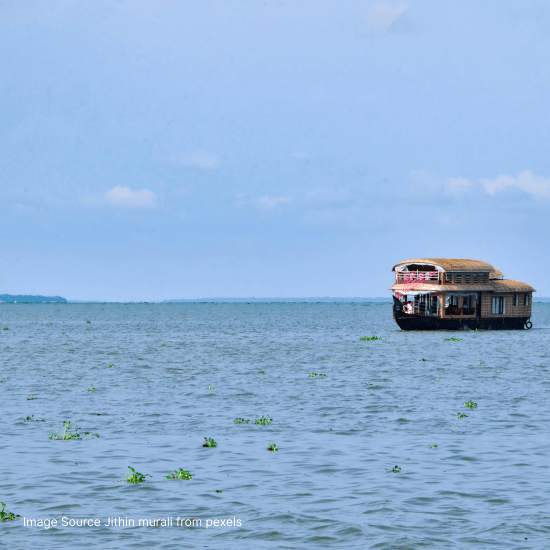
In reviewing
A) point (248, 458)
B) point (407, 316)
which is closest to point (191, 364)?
point (248, 458)

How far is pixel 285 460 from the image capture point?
19172 mm

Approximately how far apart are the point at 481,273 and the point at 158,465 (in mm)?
70714

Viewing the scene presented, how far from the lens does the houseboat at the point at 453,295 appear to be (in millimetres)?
81875

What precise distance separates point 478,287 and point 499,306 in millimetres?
6738

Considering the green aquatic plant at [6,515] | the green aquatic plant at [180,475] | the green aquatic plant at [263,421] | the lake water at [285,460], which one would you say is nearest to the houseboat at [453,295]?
the lake water at [285,460]

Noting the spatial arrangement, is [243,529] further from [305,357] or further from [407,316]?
[407,316]

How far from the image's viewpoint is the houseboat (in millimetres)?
81875

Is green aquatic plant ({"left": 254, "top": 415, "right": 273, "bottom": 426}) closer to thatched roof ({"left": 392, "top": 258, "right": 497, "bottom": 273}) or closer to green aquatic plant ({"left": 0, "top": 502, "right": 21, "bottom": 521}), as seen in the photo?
green aquatic plant ({"left": 0, "top": 502, "right": 21, "bottom": 521})

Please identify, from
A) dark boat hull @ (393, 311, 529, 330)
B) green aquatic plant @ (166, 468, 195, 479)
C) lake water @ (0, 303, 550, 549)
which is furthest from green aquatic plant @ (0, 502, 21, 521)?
dark boat hull @ (393, 311, 529, 330)

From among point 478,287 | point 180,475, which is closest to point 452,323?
point 478,287

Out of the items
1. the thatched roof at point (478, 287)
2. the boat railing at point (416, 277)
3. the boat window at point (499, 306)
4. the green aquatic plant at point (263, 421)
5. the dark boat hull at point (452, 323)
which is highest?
the boat railing at point (416, 277)

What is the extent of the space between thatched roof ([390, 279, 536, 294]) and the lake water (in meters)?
40.0

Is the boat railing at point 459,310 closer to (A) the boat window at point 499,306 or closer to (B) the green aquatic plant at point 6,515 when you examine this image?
(A) the boat window at point 499,306

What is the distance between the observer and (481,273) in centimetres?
8438
